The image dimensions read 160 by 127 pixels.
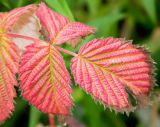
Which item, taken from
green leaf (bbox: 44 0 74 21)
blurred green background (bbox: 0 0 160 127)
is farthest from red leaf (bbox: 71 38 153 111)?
blurred green background (bbox: 0 0 160 127)

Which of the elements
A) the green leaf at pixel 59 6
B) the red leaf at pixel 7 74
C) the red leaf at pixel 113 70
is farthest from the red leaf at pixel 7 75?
the green leaf at pixel 59 6

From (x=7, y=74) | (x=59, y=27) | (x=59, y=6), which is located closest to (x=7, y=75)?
(x=7, y=74)

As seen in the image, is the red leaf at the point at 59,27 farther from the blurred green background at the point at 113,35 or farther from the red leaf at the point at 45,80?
the blurred green background at the point at 113,35

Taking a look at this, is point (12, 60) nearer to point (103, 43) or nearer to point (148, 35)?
point (103, 43)

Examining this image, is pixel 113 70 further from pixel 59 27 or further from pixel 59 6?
pixel 59 6

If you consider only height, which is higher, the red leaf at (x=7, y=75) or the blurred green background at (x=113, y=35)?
the blurred green background at (x=113, y=35)

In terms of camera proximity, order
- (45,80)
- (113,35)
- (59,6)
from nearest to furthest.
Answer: (45,80) → (59,6) → (113,35)

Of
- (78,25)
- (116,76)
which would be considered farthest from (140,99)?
(78,25)
